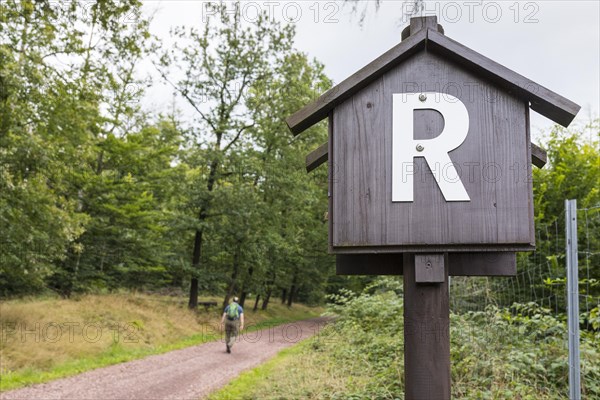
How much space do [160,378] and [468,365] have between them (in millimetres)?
6204

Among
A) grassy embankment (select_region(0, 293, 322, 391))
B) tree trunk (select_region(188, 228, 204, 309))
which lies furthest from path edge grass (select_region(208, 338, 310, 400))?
tree trunk (select_region(188, 228, 204, 309))

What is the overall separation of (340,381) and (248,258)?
14.3 m

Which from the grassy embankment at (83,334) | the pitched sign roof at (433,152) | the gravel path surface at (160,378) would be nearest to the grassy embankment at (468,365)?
the gravel path surface at (160,378)

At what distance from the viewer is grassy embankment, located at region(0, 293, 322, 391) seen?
348 inches

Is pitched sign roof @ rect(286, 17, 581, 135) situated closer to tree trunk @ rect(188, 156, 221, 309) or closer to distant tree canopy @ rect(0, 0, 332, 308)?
distant tree canopy @ rect(0, 0, 332, 308)

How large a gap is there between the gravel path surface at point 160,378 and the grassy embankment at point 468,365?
86cm

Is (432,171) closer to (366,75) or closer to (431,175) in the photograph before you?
(431,175)

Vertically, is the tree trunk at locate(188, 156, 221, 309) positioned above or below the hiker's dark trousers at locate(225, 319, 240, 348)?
above

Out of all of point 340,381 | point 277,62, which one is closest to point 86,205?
point 277,62

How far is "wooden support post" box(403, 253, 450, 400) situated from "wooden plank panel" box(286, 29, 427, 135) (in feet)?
3.44

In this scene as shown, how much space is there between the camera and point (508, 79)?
2588 mm

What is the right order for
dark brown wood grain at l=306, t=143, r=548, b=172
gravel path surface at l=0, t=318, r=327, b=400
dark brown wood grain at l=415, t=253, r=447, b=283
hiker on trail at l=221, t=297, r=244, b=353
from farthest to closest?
hiker on trail at l=221, t=297, r=244, b=353
gravel path surface at l=0, t=318, r=327, b=400
dark brown wood grain at l=306, t=143, r=548, b=172
dark brown wood grain at l=415, t=253, r=447, b=283

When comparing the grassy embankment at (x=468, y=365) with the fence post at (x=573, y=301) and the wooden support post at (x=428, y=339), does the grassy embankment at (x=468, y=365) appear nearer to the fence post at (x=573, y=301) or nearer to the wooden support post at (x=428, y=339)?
the fence post at (x=573, y=301)

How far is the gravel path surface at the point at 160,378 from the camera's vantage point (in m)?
7.62
